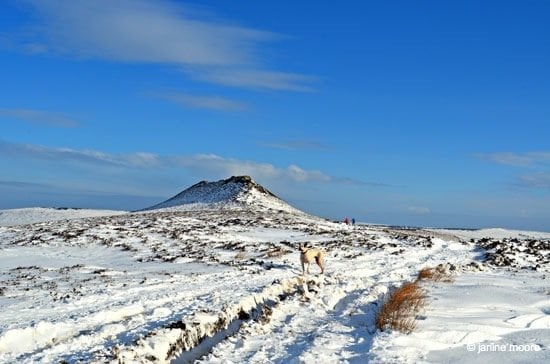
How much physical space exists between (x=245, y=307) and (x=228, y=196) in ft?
149

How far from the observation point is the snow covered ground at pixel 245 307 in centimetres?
829

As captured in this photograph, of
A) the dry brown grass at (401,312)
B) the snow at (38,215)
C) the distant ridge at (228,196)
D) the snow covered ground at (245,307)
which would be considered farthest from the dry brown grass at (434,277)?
the snow at (38,215)

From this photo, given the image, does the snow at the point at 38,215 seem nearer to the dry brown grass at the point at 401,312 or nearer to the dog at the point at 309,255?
the dog at the point at 309,255

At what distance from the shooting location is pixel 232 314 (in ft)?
37.0

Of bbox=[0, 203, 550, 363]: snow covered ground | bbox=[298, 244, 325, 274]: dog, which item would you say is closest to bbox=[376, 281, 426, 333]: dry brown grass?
bbox=[0, 203, 550, 363]: snow covered ground

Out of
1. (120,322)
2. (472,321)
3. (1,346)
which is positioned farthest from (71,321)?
(472,321)

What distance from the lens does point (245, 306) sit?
1195 centimetres

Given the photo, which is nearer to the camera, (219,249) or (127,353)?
(127,353)

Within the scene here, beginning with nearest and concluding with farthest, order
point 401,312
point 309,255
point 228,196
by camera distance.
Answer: point 401,312, point 309,255, point 228,196

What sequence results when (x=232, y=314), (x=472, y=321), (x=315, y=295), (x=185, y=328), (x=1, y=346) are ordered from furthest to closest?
1. (x=315, y=295)
2. (x=232, y=314)
3. (x=472, y=321)
4. (x=185, y=328)
5. (x=1, y=346)

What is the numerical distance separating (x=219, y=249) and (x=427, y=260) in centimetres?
947

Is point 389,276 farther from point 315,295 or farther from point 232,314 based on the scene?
point 232,314

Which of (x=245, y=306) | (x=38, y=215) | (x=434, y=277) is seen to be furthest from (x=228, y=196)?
(x=245, y=306)

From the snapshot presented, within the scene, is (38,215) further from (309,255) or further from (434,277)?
(434,277)
